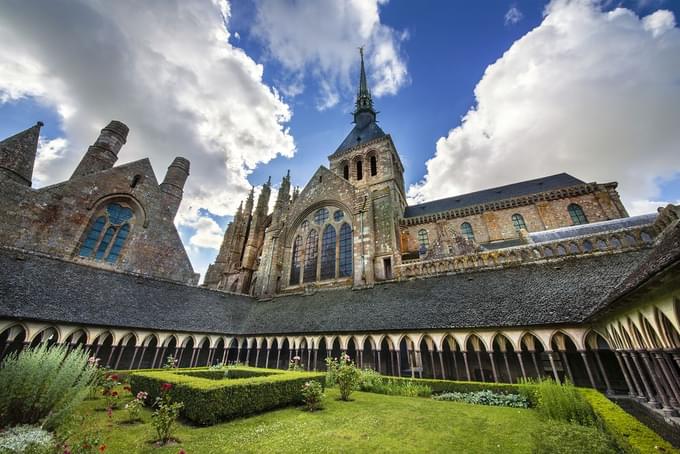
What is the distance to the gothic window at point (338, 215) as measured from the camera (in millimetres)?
26281

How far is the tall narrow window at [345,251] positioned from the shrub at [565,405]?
17.1 meters

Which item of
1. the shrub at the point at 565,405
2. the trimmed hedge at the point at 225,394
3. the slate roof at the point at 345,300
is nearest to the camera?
the shrub at the point at 565,405

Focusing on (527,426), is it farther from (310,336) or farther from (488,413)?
(310,336)

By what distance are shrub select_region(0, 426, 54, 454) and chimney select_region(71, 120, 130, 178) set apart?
2292cm

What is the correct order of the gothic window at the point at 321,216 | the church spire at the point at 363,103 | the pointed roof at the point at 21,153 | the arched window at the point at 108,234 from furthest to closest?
the church spire at the point at 363,103, the gothic window at the point at 321,216, the arched window at the point at 108,234, the pointed roof at the point at 21,153

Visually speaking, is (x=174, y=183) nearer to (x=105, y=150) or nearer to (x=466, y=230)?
(x=105, y=150)

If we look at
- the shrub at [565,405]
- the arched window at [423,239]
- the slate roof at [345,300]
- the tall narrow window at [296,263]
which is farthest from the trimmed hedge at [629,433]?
the arched window at [423,239]

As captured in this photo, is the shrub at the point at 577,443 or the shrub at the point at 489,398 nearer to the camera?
the shrub at the point at 577,443

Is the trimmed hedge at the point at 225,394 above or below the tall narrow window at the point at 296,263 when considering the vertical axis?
below

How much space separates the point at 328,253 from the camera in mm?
25641

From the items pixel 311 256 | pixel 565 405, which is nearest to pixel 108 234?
pixel 311 256

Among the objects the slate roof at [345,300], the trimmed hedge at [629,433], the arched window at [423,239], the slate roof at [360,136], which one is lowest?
the trimmed hedge at [629,433]

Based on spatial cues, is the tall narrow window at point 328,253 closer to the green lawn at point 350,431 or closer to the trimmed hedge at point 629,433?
the green lawn at point 350,431

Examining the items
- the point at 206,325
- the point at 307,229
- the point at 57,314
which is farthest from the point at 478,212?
the point at 57,314
